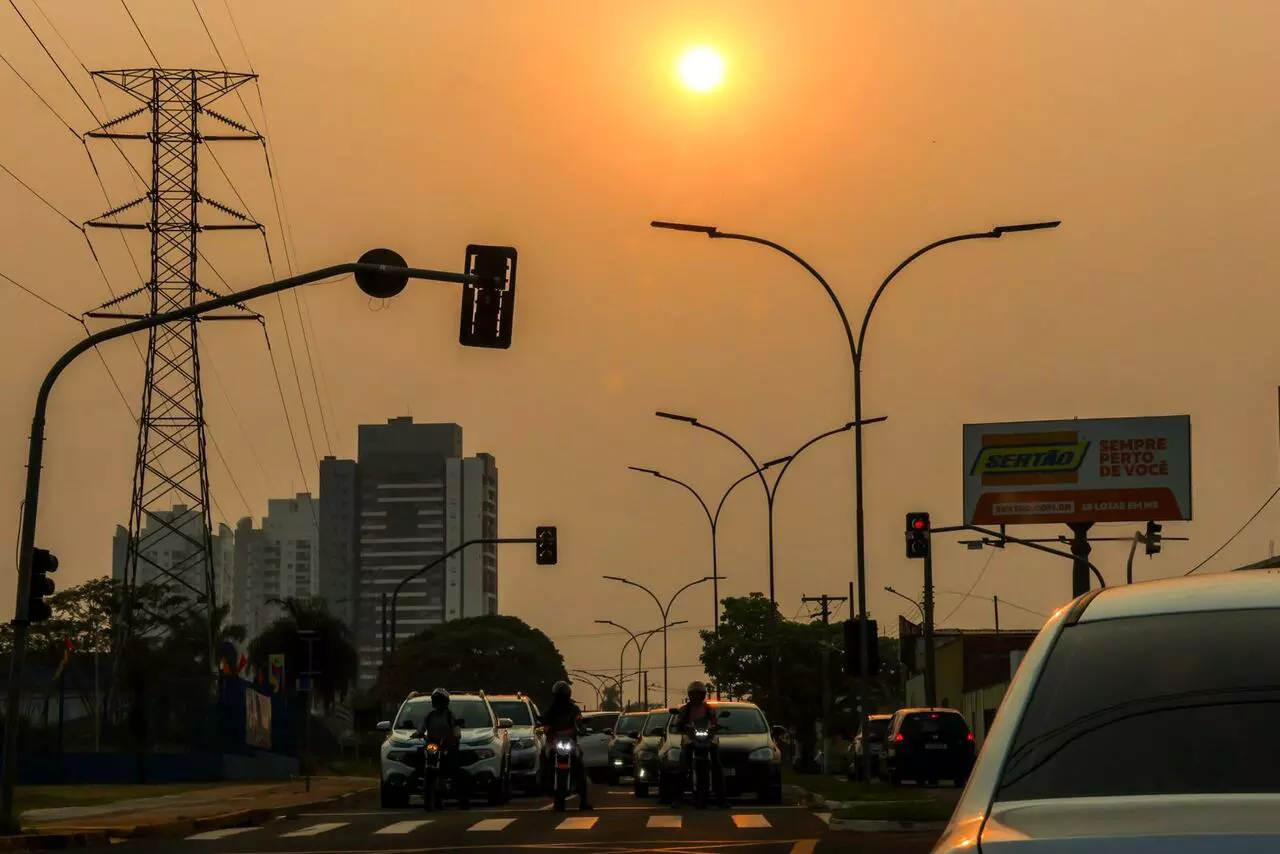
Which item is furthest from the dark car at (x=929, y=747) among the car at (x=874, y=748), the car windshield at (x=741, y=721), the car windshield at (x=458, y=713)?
the car windshield at (x=458, y=713)

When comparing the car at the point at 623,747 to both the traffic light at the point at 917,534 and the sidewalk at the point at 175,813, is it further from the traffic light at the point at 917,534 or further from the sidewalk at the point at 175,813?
the sidewalk at the point at 175,813

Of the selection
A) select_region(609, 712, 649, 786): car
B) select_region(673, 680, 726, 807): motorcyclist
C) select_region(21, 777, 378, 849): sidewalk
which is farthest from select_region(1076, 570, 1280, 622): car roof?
select_region(609, 712, 649, 786): car

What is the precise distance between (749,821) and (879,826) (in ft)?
5.40

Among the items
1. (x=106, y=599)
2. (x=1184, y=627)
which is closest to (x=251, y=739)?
(x=1184, y=627)

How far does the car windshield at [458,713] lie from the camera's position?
28.9 m

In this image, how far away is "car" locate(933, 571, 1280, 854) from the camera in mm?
3654

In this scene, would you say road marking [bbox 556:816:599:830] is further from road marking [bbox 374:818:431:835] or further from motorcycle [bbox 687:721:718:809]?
motorcycle [bbox 687:721:718:809]

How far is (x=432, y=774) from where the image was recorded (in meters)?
26.9

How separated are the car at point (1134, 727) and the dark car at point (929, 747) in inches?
1396

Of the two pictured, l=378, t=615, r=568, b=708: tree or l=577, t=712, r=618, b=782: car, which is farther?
l=378, t=615, r=568, b=708: tree

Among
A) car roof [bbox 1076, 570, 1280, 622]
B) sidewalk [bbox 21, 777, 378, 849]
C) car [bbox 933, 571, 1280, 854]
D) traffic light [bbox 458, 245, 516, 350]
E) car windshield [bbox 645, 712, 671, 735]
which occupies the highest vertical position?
traffic light [bbox 458, 245, 516, 350]

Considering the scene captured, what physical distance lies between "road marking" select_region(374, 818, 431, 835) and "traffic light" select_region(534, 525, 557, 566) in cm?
2675

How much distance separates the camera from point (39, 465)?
22.8 m

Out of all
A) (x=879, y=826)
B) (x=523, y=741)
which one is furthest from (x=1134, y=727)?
(x=523, y=741)
